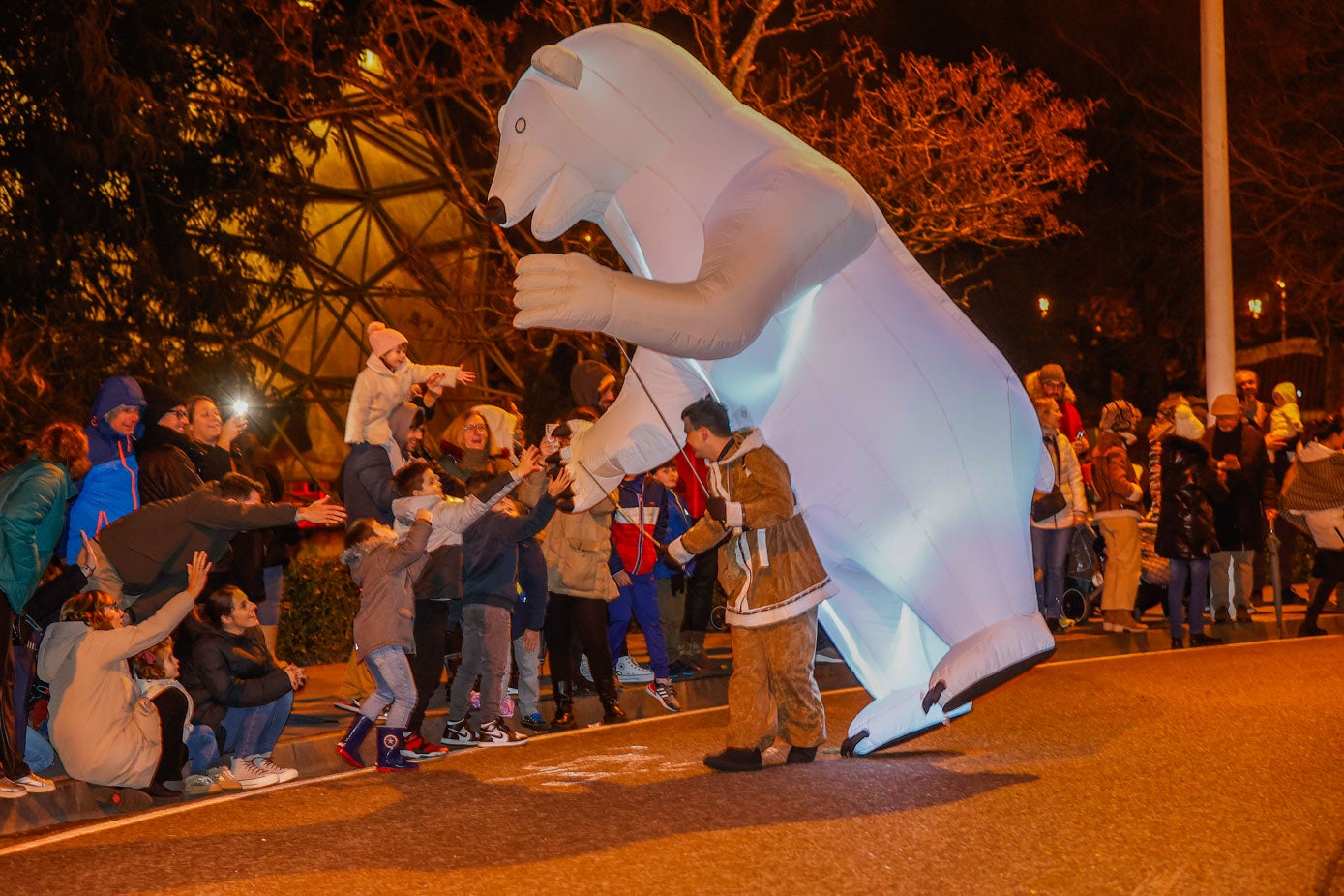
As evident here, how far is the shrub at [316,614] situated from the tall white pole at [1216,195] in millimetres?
9013

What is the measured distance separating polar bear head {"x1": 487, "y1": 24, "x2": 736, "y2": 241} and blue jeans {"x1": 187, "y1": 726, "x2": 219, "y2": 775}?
3199 millimetres

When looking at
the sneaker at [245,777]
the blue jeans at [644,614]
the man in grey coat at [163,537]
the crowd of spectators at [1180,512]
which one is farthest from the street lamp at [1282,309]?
the sneaker at [245,777]

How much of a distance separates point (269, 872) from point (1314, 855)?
3.64 metres

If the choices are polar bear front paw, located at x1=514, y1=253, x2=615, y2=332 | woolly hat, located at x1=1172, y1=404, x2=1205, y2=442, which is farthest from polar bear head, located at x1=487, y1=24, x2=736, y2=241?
woolly hat, located at x1=1172, y1=404, x2=1205, y2=442

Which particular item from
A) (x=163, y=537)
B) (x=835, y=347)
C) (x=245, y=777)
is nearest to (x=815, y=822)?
(x=835, y=347)

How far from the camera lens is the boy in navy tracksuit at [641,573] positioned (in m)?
10.2

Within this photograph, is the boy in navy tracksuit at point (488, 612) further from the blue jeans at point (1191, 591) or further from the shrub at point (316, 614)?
the blue jeans at point (1191, 591)

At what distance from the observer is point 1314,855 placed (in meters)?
5.46

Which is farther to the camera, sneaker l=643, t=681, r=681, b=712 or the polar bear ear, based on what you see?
sneaker l=643, t=681, r=681, b=712

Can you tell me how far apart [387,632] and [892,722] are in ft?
8.67

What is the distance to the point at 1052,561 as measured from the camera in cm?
1259

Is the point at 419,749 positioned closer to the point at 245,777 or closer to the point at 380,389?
the point at 245,777

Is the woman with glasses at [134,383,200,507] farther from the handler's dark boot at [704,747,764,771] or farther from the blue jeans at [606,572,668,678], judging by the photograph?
the handler's dark boot at [704,747,764,771]

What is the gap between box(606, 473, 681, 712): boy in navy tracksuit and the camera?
402 inches
